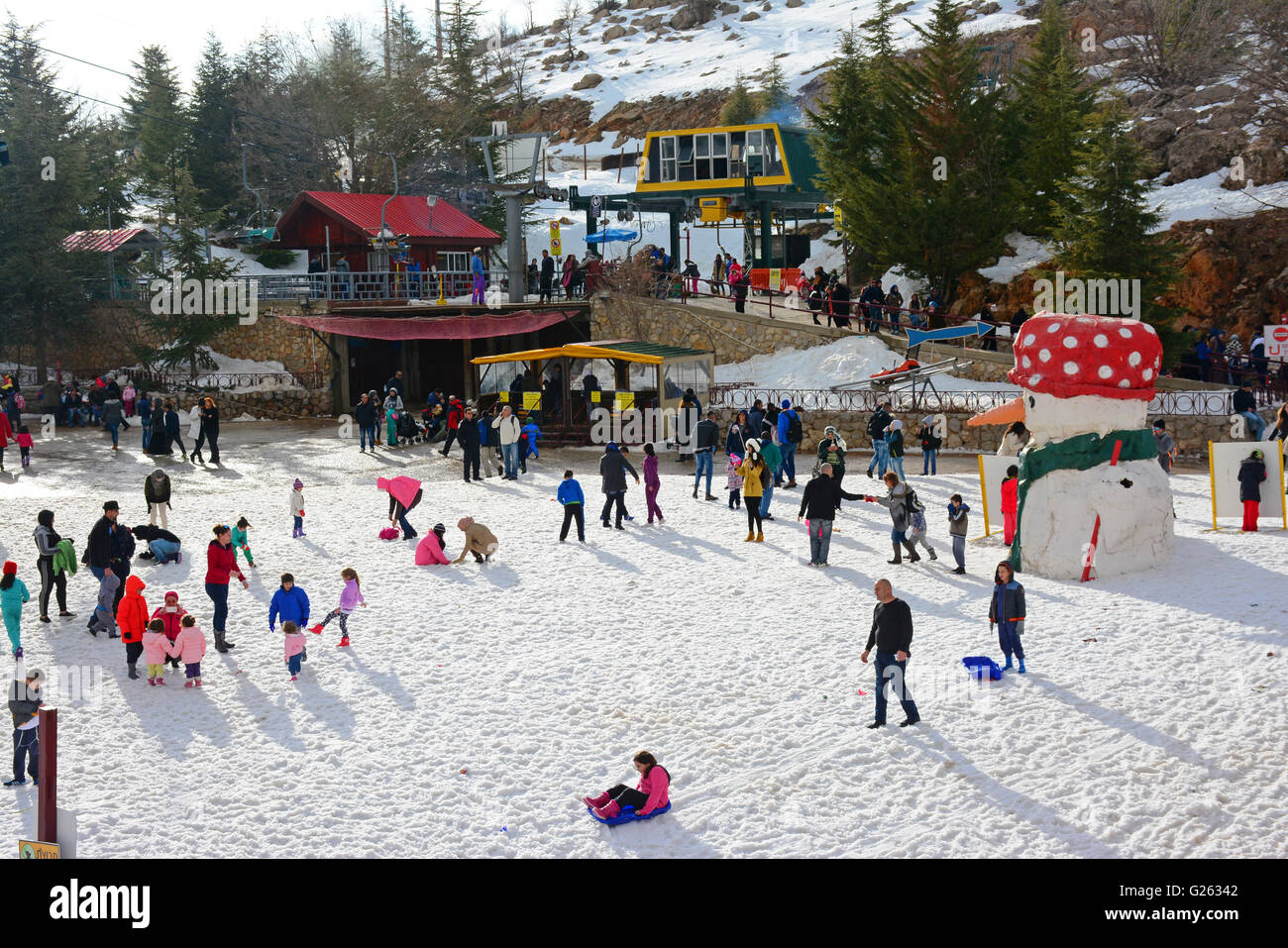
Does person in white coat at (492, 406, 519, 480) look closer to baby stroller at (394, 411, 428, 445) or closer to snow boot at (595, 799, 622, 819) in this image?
baby stroller at (394, 411, 428, 445)

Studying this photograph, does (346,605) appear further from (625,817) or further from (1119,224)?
(1119,224)

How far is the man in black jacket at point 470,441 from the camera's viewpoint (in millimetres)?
22250

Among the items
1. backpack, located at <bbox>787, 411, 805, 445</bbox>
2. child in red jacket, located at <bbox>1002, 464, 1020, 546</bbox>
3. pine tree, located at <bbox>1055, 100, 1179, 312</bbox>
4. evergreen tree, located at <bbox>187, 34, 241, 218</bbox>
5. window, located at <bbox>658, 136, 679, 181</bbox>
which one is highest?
evergreen tree, located at <bbox>187, 34, 241, 218</bbox>

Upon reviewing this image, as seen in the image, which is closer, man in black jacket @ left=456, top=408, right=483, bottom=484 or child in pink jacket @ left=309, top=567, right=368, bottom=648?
child in pink jacket @ left=309, top=567, right=368, bottom=648

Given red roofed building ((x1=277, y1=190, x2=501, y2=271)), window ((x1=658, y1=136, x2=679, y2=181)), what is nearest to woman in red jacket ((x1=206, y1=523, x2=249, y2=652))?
red roofed building ((x1=277, y1=190, x2=501, y2=271))

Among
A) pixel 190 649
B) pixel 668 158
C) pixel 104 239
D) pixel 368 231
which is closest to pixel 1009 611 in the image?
pixel 190 649

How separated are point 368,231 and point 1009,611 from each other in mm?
29897

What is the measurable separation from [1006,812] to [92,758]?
7.41m

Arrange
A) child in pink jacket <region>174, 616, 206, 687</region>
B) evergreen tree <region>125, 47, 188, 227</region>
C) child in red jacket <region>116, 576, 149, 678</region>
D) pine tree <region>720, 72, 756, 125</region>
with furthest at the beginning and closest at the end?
1. pine tree <region>720, 72, 756, 125</region>
2. evergreen tree <region>125, 47, 188, 227</region>
3. child in red jacket <region>116, 576, 149, 678</region>
4. child in pink jacket <region>174, 616, 206, 687</region>

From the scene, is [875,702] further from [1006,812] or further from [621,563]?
[621,563]

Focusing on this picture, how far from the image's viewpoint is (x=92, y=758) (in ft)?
32.6

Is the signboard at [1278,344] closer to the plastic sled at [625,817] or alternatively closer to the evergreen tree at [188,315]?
the plastic sled at [625,817]

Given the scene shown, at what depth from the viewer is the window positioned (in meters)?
38.5

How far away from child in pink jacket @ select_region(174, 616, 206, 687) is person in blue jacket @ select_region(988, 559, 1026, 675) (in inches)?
302
